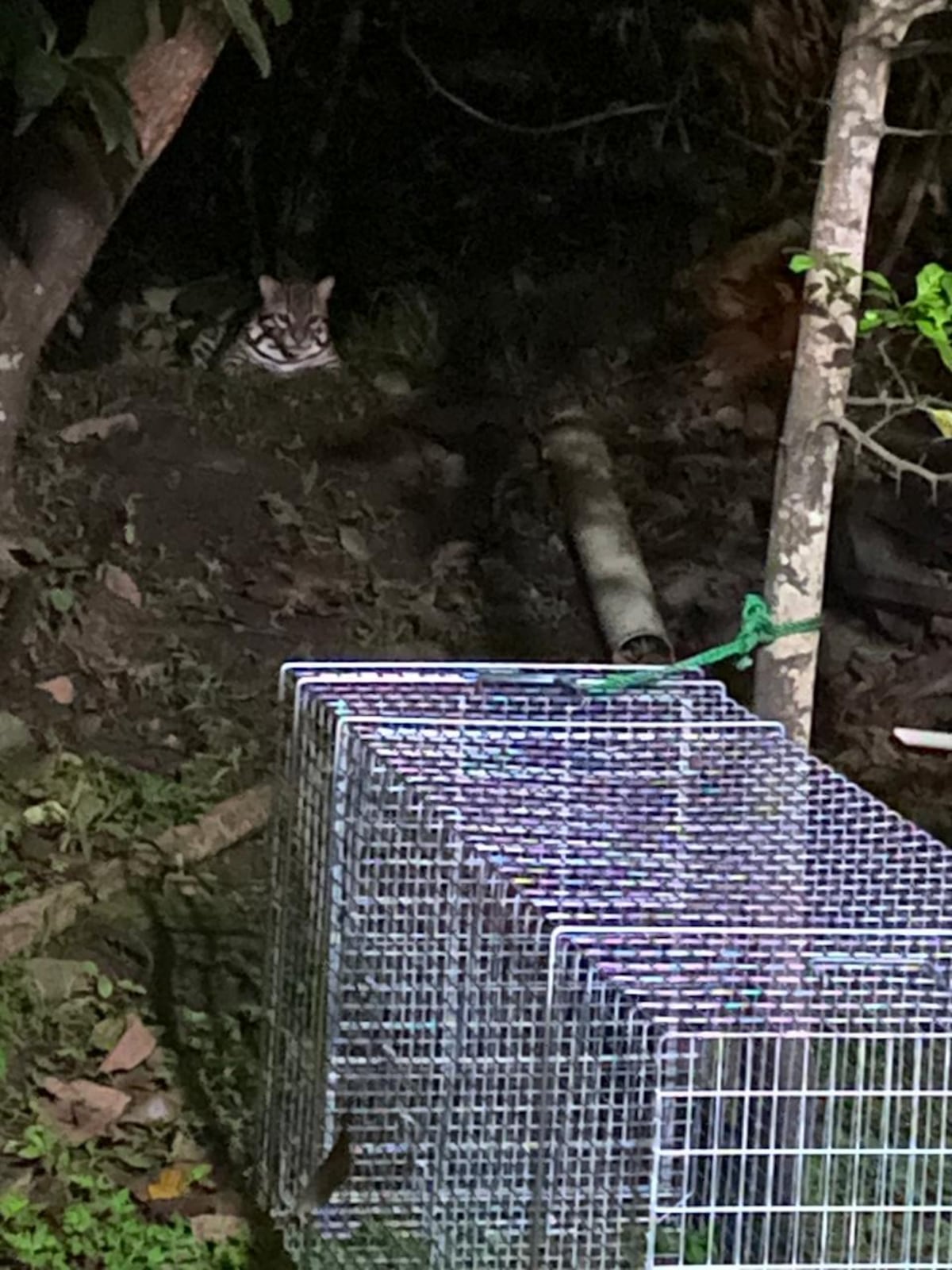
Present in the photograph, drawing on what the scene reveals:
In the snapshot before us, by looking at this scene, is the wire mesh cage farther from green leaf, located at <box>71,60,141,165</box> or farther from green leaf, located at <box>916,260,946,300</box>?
green leaf, located at <box>71,60,141,165</box>

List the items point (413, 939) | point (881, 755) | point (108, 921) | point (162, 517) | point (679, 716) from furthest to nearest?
point (162, 517)
point (881, 755)
point (108, 921)
point (679, 716)
point (413, 939)

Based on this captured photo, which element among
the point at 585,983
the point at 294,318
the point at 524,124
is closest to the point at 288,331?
the point at 294,318

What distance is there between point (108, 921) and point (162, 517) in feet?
6.81

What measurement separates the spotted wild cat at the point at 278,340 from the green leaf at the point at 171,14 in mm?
3036

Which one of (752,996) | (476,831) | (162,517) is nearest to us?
(752,996)

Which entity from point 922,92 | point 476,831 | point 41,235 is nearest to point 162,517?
point 41,235

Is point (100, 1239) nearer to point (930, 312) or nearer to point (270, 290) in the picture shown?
point (930, 312)

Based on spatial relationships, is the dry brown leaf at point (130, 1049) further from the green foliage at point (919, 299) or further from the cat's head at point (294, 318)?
the cat's head at point (294, 318)

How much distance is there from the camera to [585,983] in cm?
197

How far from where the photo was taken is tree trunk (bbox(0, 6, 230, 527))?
372 centimetres

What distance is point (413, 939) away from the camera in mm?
2469

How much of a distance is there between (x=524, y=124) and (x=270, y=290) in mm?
1087

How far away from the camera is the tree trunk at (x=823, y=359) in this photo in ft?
8.50

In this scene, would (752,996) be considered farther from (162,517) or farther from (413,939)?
(162,517)
